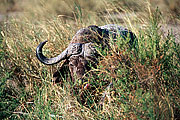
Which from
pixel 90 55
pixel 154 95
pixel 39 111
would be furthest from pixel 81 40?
pixel 154 95

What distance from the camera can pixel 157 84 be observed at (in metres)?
2.38

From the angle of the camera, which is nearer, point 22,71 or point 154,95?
point 154,95

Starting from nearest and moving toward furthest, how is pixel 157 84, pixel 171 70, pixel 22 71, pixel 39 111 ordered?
pixel 157 84 → pixel 171 70 → pixel 39 111 → pixel 22 71

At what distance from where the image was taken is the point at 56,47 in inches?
165

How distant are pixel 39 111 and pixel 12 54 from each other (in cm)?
186

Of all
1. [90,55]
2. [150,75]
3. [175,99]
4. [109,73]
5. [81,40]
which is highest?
[81,40]

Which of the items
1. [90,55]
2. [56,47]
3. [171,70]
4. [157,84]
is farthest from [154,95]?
[56,47]

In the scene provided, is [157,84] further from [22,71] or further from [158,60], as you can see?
[22,71]

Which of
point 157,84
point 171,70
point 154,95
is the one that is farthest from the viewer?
point 171,70

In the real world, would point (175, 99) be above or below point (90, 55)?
below

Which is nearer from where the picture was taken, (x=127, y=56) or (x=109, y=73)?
(x=109, y=73)

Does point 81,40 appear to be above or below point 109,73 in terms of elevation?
above

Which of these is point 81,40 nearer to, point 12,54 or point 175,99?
point 175,99

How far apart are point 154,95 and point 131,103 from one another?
237mm
